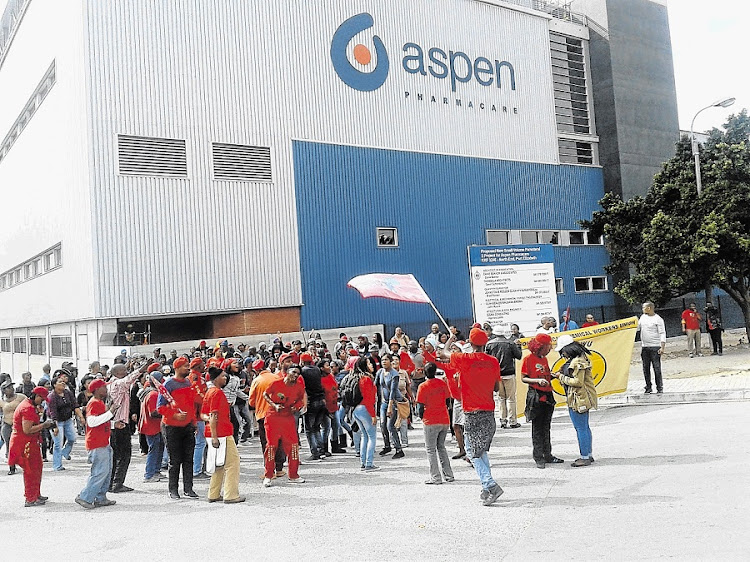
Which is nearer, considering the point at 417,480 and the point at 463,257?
the point at 417,480

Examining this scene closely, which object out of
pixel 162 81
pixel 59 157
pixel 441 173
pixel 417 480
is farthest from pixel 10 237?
pixel 417 480

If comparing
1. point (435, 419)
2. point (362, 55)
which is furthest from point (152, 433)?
point (362, 55)

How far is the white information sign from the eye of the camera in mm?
20109

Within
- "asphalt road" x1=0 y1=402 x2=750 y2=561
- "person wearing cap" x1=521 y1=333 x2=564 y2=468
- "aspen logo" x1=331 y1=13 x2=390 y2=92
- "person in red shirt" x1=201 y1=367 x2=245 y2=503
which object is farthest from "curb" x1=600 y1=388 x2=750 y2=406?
"aspen logo" x1=331 y1=13 x2=390 y2=92

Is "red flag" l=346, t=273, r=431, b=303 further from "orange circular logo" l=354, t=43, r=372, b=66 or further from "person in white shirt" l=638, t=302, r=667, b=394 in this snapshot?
"orange circular logo" l=354, t=43, r=372, b=66

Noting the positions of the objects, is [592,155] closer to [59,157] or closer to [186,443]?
[59,157]

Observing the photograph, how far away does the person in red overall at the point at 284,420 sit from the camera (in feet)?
31.4

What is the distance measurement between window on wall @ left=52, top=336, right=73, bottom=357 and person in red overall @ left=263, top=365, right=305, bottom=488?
17651 mm

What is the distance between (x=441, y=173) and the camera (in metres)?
28.5

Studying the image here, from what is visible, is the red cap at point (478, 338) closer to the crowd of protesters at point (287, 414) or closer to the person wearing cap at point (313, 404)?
the crowd of protesters at point (287, 414)

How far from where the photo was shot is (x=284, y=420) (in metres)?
9.73

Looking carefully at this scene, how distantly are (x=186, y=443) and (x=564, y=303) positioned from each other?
24885 millimetres

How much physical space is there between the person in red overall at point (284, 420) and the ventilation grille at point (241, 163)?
15230 millimetres

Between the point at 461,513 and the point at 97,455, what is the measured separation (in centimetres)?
487
